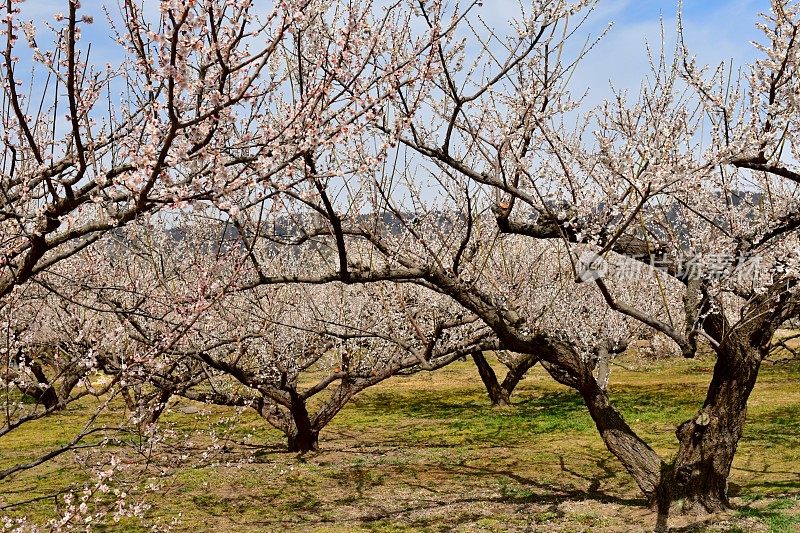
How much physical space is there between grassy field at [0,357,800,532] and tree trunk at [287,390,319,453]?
0.27 meters

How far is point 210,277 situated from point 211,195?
3.26 metres

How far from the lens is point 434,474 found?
38.5 feet

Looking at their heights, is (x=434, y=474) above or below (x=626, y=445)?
below

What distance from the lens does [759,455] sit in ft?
39.5

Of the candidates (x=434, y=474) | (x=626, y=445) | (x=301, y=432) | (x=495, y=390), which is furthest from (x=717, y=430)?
(x=495, y=390)

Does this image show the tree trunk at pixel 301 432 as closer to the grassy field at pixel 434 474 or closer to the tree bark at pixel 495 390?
the grassy field at pixel 434 474

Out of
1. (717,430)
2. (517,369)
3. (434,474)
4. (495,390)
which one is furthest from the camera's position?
(495,390)

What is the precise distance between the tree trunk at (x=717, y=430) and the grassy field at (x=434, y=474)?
368 mm

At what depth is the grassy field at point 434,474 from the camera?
8.72m

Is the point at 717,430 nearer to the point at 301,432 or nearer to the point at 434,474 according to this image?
the point at 434,474

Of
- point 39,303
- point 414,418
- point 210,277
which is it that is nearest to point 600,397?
A: point 210,277

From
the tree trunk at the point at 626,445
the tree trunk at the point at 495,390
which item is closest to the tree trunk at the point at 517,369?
the tree trunk at the point at 495,390

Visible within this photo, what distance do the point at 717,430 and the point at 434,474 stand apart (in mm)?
5256

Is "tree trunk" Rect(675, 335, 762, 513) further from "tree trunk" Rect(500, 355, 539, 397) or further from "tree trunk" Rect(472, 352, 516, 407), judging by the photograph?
"tree trunk" Rect(472, 352, 516, 407)
